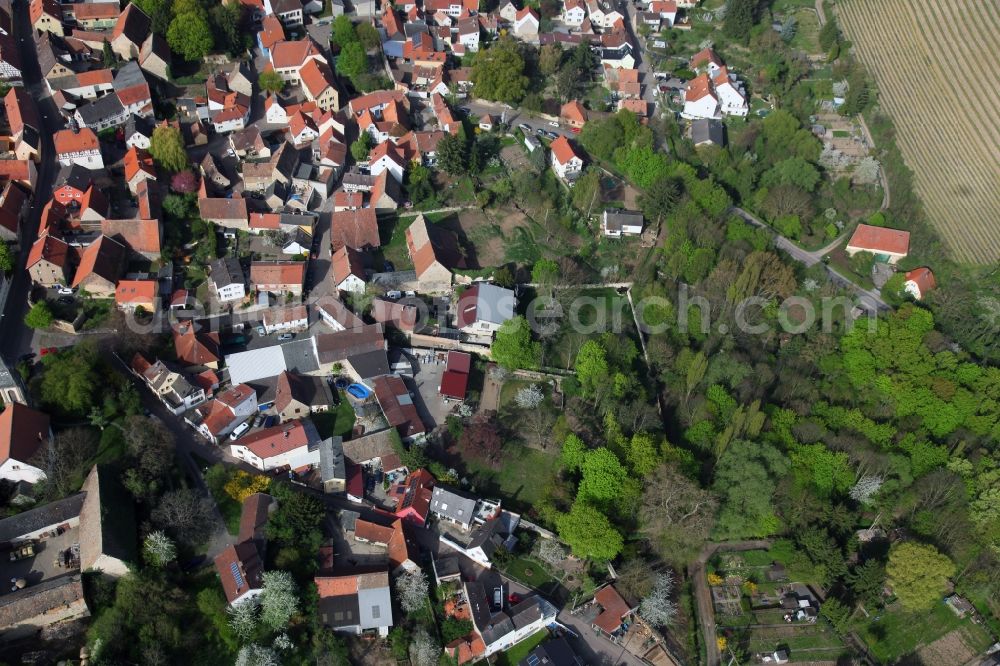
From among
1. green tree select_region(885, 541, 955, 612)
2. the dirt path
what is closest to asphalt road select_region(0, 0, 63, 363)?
the dirt path

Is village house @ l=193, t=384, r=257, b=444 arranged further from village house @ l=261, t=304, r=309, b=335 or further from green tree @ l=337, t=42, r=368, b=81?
green tree @ l=337, t=42, r=368, b=81

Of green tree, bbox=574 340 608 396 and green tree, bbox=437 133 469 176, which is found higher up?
green tree, bbox=437 133 469 176

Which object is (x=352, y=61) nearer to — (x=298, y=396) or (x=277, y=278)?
(x=277, y=278)

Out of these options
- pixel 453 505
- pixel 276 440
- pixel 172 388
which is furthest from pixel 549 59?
pixel 453 505

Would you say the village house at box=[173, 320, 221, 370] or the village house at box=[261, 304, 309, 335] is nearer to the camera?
the village house at box=[173, 320, 221, 370]

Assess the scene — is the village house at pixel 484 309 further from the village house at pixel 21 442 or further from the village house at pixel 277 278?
the village house at pixel 21 442
